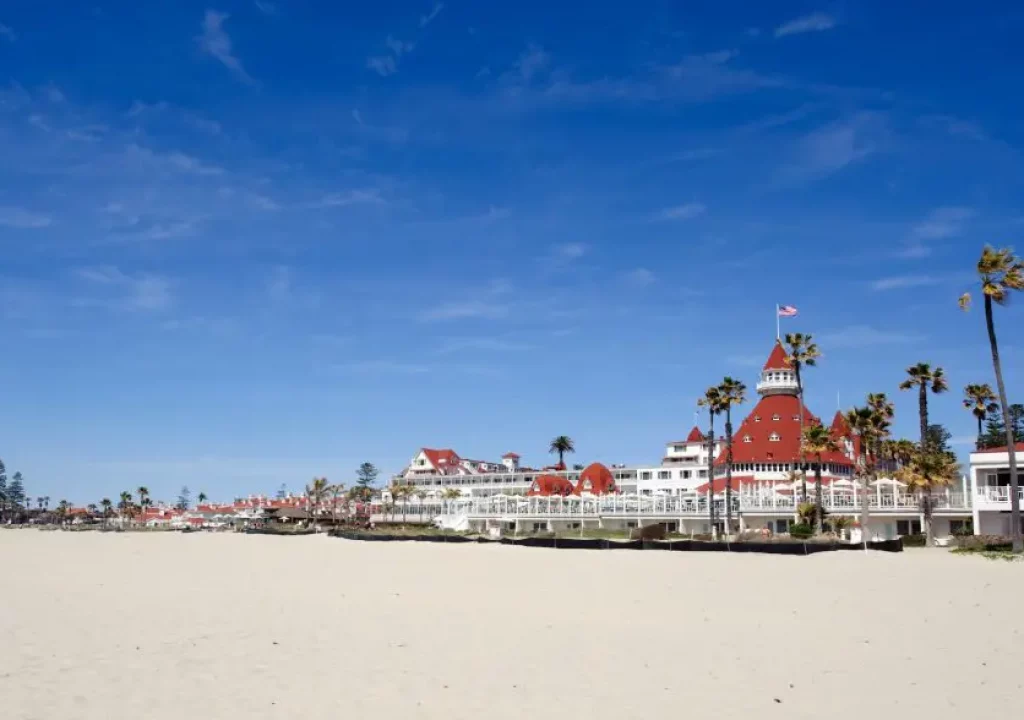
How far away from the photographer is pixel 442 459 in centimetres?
15850

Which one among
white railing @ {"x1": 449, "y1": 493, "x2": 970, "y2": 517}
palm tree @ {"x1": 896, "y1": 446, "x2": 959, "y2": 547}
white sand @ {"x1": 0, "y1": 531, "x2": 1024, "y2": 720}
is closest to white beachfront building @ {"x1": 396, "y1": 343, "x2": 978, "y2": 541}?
white railing @ {"x1": 449, "y1": 493, "x2": 970, "y2": 517}

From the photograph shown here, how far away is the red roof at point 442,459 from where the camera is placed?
156750 millimetres

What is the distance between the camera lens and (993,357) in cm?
5056

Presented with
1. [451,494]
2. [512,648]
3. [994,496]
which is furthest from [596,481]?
[512,648]

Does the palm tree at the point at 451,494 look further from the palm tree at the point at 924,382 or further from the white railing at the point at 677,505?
the palm tree at the point at 924,382

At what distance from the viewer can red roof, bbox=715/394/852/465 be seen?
94.8 meters

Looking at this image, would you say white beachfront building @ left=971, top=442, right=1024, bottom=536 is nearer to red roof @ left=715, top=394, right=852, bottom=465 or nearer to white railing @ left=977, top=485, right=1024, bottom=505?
white railing @ left=977, top=485, right=1024, bottom=505

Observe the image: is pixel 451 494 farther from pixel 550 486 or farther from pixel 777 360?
pixel 777 360

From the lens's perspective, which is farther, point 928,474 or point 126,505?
point 126,505

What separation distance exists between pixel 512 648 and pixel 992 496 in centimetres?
5494

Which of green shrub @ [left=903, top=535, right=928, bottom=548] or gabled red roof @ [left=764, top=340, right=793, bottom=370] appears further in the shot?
gabled red roof @ [left=764, top=340, right=793, bottom=370]

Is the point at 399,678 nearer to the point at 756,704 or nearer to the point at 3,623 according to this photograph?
the point at 756,704

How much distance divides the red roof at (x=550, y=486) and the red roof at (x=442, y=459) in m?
36.5

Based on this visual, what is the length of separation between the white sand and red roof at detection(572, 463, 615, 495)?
302ft
